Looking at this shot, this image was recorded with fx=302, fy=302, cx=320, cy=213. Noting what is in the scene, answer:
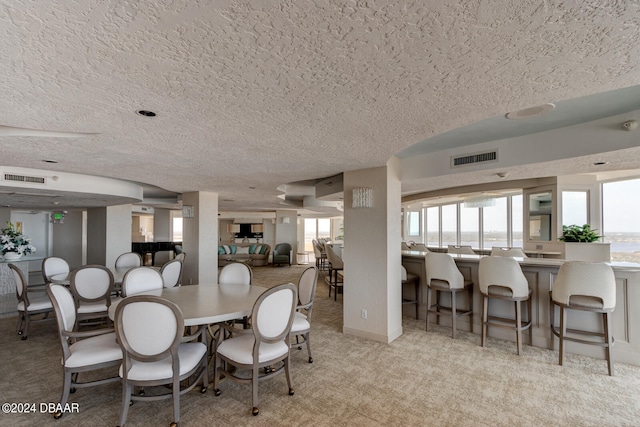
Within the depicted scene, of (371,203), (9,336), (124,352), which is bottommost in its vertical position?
(9,336)

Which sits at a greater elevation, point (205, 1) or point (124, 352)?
point (205, 1)

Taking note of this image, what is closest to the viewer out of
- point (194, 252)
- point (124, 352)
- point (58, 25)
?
point (58, 25)

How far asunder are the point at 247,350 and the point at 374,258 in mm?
2085

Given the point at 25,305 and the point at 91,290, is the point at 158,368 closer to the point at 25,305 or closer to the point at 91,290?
the point at 91,290

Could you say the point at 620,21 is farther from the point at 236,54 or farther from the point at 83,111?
the point at 83,111

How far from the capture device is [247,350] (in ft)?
8.02

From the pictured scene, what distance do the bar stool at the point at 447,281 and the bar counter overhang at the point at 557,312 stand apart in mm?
178

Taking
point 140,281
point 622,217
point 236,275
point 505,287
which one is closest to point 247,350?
point 236,275

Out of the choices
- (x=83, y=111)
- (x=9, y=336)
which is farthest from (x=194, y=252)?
(x=83, y=111)

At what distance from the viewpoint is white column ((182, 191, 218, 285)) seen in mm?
6344

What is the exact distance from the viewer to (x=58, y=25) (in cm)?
120

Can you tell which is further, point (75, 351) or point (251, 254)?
point (251, 254)

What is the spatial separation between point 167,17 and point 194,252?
19.2 feet

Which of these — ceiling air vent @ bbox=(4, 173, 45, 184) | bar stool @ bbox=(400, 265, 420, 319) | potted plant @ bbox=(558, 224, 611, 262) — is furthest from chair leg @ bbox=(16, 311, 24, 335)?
potted plant @ bbox=(558, 224, 611, 262)
